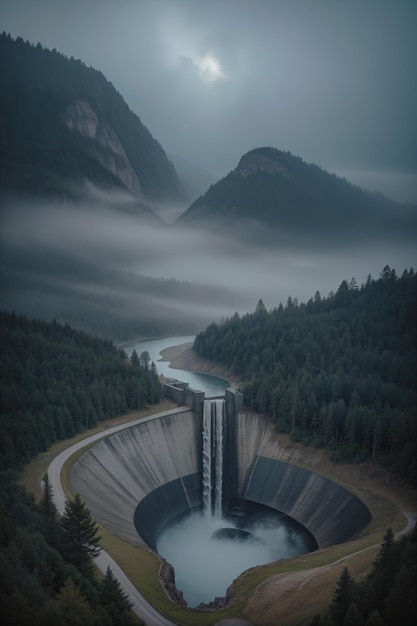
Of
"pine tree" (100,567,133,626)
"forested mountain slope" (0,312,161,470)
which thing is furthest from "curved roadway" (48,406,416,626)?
"pine tree" (100,567,133,626)

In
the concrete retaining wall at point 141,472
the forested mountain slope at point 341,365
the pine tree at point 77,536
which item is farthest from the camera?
the forested mountain slope at point 341,365

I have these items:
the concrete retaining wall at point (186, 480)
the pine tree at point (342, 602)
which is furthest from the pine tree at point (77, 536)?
the pine tree at point (342, 602)

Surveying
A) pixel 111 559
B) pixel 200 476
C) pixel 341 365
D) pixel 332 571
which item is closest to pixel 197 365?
pixel 341 365

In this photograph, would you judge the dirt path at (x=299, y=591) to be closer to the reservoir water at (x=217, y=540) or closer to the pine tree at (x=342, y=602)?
the pine tree at (x=342, y=602)

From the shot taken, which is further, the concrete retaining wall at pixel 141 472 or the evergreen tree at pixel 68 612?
the concrete retaining wall at pixel 141 472

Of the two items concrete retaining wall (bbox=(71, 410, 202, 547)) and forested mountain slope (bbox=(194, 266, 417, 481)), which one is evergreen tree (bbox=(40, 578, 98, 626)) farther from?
forested mountain slope (bbox=(194, 266, 417, 481))

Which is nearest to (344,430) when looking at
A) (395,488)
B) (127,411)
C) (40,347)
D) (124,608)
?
(395,488)
